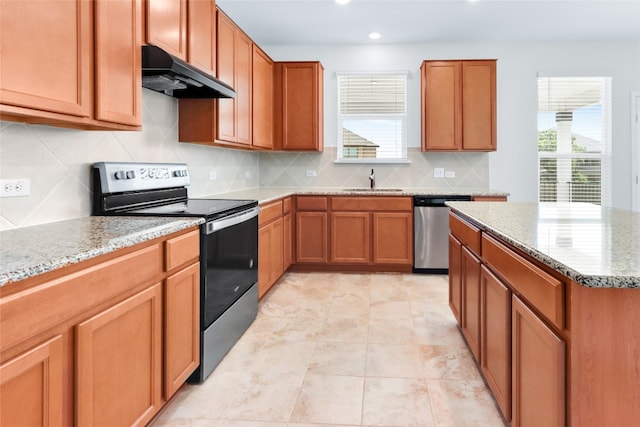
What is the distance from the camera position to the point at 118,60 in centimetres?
200

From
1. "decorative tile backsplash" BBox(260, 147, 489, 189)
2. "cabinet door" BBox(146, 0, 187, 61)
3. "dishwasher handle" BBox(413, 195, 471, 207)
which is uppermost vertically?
"cabinet door" BBox(146, 0, 187, 61)

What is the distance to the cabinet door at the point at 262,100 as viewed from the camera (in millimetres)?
4297

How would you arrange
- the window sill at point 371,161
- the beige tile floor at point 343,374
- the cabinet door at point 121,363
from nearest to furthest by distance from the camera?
the cabinet door at point 121,363
the beige tile floor at point 343,374
the window sill at point 371,161

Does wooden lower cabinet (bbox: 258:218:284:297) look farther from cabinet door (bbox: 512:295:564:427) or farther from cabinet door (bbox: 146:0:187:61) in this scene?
cabinet door (bbox: 512:295:564:427)

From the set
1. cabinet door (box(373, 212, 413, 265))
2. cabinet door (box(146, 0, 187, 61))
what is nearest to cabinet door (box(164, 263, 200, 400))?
cabinet door (box(146, 0, 187, 61))

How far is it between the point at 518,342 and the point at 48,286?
1.52 metres

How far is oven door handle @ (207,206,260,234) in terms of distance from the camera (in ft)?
7.72

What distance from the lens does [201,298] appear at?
2.29 meters

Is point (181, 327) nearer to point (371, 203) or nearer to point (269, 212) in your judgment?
point (269, 212)

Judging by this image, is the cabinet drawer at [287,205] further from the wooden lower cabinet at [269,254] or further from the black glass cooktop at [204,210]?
the black glass cooktop at [204,210]

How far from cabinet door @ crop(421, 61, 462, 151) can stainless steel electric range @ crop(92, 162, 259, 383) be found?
102 inches

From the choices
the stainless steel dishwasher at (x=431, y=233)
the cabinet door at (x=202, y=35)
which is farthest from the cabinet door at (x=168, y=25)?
the stainless steel dishwasher at (x=431, y=233)

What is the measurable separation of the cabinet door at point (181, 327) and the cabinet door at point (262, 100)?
233 cm

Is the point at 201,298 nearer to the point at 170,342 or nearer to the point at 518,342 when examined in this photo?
the point at 170,342
